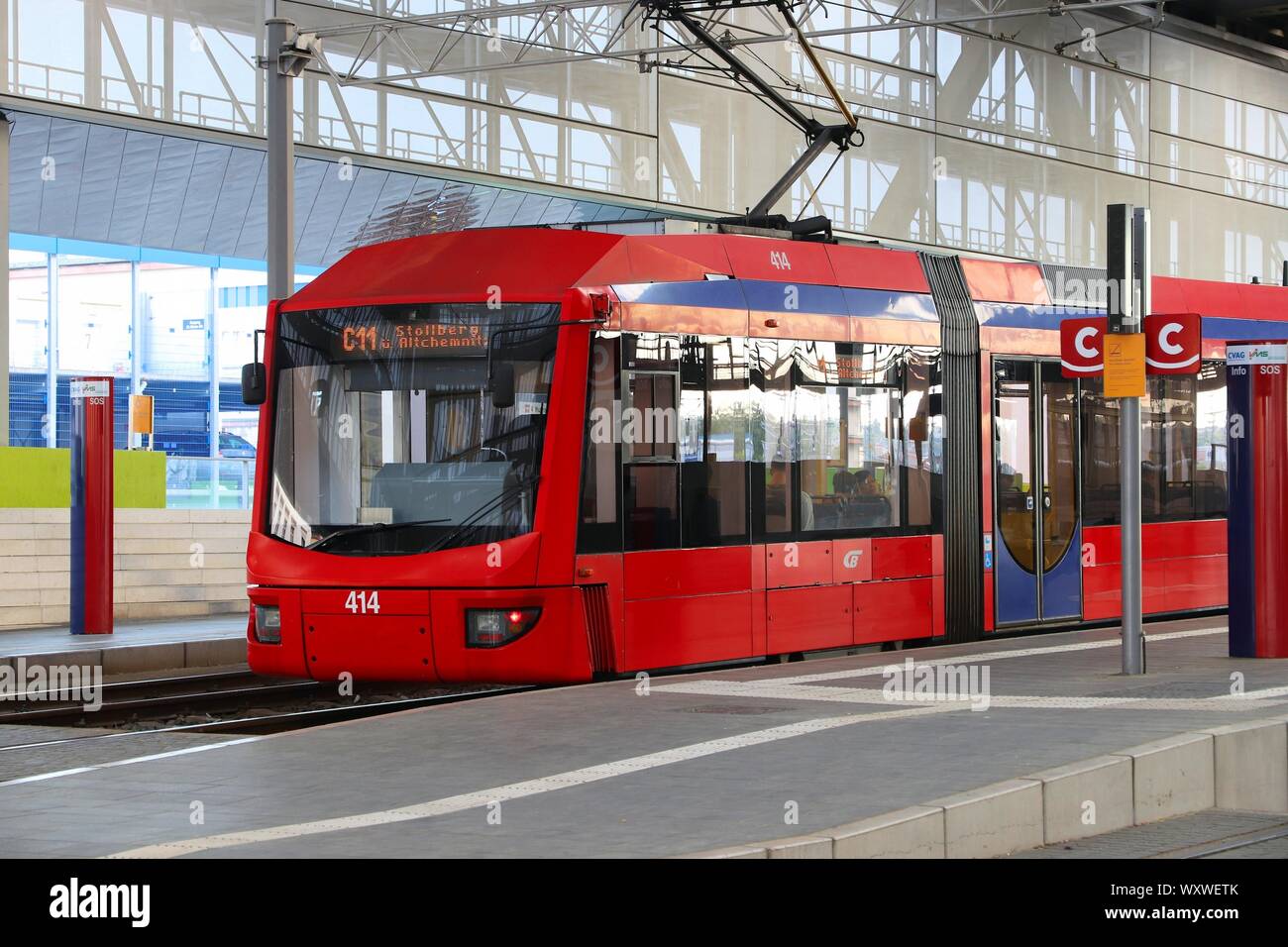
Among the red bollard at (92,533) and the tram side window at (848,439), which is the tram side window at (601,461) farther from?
the red bollard at (92,533)

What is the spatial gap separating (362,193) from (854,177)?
9637 millimetres

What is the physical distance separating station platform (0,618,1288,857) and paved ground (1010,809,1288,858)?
117 mm

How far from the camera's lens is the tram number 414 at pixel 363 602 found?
470 inches

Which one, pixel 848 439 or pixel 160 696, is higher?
pixel 848 439

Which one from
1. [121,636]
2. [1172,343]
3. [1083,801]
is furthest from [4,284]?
[1083,801]

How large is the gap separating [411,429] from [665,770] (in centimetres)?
418

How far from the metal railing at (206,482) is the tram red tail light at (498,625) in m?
14.2

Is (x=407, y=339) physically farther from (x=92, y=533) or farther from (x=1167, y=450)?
(x=1167, y=450)

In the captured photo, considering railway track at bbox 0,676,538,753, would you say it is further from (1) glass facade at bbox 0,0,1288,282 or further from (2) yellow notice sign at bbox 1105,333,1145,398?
(1) glass facade at bbox 0,0,1288,282

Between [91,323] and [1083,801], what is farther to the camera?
[91,323]

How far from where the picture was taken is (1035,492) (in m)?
16.1

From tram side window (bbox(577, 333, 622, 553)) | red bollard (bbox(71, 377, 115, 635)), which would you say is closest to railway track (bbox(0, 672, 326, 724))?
red bollard (bbox(71, 377, 115, 635))
